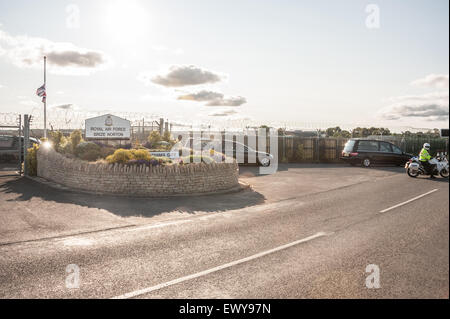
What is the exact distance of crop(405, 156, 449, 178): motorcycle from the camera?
1508 centimetres

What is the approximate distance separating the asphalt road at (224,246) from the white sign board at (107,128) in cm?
614

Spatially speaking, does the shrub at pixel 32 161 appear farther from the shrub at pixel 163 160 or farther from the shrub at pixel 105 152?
the shrub at pixel 163 160

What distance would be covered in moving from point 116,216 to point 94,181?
3.75 m

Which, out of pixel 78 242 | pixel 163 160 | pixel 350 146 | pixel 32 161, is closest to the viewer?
pixel 78 242

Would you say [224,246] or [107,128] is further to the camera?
[107,128]

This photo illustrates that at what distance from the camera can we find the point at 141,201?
1003 centimetres

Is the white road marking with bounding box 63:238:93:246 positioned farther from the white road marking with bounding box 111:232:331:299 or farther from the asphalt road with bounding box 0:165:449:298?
the white road marking with bounding box 111:232:331:299

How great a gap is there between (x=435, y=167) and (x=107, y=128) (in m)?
15.9

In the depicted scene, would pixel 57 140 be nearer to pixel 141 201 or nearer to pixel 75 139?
pixel 75 139

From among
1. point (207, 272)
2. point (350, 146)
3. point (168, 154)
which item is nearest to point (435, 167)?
point (350, 146)

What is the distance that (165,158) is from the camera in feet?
41.6

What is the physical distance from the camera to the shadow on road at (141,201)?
895cm

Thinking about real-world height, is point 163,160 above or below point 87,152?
below

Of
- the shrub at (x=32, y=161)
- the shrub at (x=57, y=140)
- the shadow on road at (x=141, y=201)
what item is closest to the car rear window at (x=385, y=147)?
the shadow on road at (x=141, y=201)
